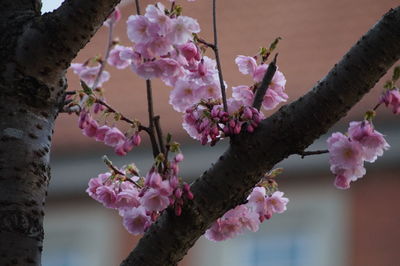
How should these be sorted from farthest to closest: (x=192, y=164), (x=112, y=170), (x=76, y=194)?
1. (x=76, y=194)
2. (x=192, y=164)
3. (x=112, y=170)

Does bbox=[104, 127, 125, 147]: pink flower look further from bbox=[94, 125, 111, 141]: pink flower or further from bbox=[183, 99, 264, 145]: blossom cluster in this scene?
bbox=[183, 99, 264, 145]: blossom cluster

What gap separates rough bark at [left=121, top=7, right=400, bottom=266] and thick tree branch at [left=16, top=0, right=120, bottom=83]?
430mm

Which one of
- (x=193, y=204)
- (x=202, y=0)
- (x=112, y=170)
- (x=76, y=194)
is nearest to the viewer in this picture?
(x=193, y=204)

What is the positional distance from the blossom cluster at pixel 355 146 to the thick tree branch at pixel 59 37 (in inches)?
26.3

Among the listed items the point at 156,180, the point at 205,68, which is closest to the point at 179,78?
the point at 205,68

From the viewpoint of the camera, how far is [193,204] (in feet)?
7.29

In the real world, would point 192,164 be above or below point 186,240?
above

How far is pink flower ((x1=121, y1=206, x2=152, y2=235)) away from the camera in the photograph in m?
2.59

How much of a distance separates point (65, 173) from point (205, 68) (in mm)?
5979

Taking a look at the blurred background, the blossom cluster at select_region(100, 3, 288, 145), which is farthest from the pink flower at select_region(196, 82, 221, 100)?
the blurred background

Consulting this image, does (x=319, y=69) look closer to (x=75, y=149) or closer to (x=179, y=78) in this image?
(x=75, y=149)

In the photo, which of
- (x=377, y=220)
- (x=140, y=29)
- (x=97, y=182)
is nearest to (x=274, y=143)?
(x=140, y=29)

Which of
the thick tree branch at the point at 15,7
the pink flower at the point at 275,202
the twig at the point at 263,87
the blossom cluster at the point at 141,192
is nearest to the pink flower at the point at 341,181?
the pink flower at the point at 275,202

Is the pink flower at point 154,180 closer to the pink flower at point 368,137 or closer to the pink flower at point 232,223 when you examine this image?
the pink flower at point 232,223
